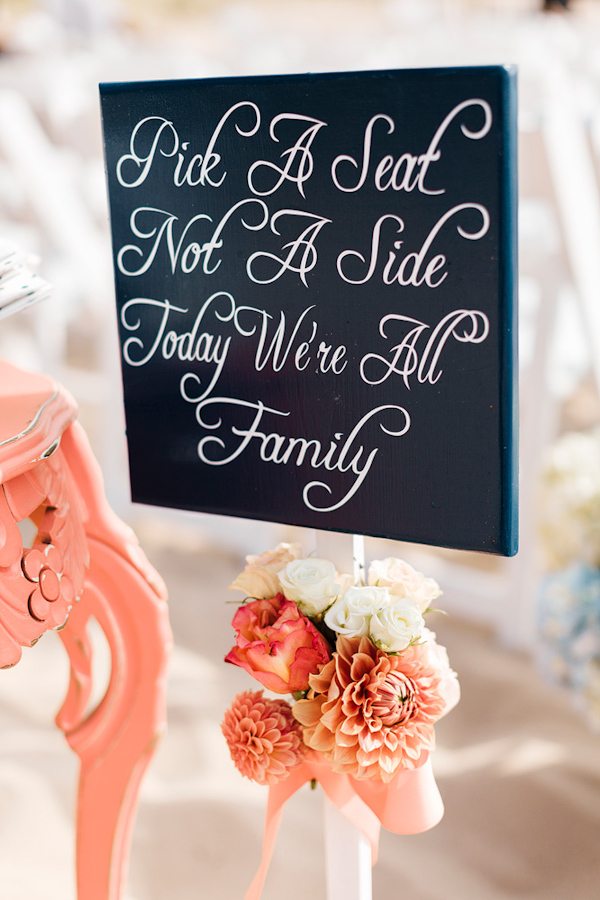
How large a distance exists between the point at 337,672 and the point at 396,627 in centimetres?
6

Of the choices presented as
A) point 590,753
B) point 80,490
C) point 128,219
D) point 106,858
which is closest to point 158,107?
point 128,219

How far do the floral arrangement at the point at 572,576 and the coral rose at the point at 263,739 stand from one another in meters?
0.81

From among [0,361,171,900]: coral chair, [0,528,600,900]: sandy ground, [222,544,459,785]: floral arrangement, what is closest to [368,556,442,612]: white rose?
[222,544,459,785]: floral arrangement

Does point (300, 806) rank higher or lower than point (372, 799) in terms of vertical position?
lower

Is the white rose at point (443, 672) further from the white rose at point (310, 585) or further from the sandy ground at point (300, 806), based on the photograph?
the sandy ground at point (300, 806)

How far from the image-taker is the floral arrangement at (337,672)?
0.74 metres

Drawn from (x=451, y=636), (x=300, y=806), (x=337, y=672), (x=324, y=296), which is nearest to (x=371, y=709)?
(x=337, y=672)

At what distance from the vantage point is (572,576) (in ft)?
4.91

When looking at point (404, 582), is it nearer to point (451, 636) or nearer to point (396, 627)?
point (396, 627)

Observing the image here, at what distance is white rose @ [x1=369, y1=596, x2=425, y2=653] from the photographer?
2.45 feet

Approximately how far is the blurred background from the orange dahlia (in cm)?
14

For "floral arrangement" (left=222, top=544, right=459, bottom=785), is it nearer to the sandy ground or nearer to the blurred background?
the blurred background

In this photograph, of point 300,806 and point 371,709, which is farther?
point 300,806

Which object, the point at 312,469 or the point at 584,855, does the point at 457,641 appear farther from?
the point at 312,469
